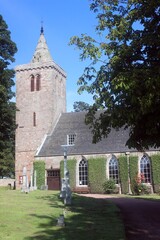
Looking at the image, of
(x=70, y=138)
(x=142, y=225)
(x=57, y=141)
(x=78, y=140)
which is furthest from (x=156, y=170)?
(x=142, y=225)

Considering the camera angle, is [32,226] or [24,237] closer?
[24,237]

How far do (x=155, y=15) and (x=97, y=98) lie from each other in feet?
13.7

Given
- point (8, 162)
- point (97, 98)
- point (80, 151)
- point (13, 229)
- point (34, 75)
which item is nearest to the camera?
point (13, 229)

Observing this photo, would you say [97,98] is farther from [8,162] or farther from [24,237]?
[8,162]

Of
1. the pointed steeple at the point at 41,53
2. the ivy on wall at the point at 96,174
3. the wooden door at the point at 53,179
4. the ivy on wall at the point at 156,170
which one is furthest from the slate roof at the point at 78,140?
the pointed steeple at the point at 41,53

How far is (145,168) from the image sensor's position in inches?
1324

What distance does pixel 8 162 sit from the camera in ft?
164

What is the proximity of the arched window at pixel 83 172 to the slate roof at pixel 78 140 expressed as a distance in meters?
1.15

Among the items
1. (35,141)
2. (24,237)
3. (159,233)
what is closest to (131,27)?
(159,233)

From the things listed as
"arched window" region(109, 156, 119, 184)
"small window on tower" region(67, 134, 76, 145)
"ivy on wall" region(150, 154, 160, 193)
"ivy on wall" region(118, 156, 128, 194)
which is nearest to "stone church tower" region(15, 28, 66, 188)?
"small window on tower" region(67, 134, 76, 145)

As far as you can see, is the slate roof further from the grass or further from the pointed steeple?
the grass

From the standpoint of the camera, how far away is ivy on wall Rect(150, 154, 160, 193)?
32.2 metres

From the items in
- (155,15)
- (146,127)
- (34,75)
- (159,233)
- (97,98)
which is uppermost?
(34,75)

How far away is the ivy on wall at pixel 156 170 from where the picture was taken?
106 feet
